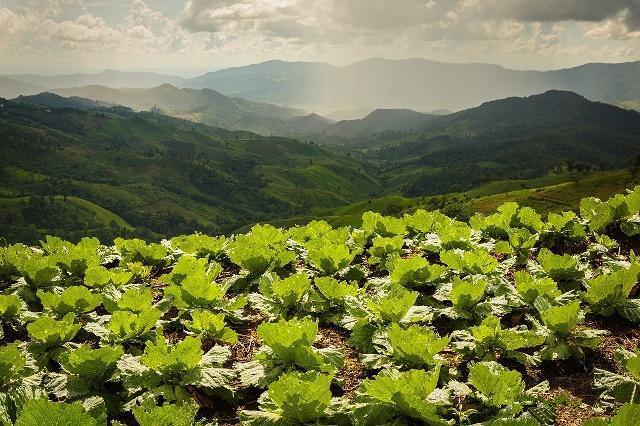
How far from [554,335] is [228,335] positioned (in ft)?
16.5

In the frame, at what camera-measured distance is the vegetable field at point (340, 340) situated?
5.04 metres

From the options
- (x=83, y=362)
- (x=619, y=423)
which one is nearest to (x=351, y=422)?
(x=619, y=423)

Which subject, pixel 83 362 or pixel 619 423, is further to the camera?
pixel 83 362

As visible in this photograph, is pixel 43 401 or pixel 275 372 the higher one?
pixel 43 401

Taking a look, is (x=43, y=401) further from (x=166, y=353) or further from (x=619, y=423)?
(x=619, y=423)

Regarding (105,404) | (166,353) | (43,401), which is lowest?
(105,404)

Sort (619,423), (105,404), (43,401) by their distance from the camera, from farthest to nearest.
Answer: (105,404) → (43,401) → (619,423)

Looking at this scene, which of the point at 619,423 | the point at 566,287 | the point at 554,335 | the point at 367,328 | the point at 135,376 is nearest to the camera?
the point at 619,423

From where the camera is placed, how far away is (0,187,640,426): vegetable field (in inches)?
199

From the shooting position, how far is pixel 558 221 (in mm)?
11305

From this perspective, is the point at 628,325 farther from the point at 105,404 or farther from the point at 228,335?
the point at 105,404

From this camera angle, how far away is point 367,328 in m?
7.21

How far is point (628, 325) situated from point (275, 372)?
607 centimetres

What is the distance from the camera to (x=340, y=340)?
7.83m
